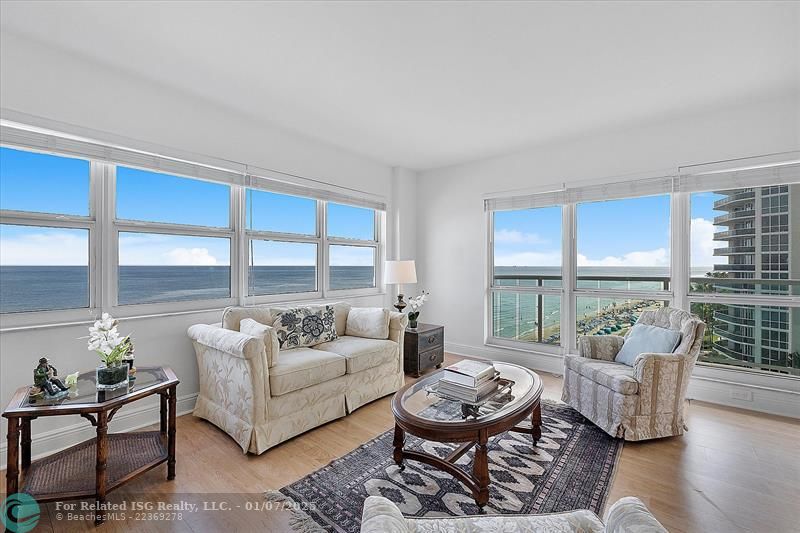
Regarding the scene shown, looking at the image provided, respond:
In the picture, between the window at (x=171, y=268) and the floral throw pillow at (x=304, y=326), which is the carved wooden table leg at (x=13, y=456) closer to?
the window at (x=171, y=268)

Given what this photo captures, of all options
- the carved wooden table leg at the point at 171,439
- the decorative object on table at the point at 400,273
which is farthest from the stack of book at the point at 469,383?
the decorative object on table at the point at 400,273

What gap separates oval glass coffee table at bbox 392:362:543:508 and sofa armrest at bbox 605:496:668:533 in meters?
0.88

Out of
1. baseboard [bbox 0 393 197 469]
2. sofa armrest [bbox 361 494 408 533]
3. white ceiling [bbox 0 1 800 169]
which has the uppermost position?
white ceiling [bbox 0 1 800 169]

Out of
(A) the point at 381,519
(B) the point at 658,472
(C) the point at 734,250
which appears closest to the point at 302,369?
(A) the point at 381,519

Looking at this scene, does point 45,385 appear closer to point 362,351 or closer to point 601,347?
point 362,351

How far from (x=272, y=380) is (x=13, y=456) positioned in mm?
1202

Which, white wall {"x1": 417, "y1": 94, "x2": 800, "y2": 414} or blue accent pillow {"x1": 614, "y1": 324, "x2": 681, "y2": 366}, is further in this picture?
white wall {"x1": 417, "y1": 94, "x2": 800, "y2": 414}

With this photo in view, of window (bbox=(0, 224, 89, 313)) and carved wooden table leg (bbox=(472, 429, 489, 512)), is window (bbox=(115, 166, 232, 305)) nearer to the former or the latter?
window (bbox=(0, 224, 89, 313))

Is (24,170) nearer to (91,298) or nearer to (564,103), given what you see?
(91,298)

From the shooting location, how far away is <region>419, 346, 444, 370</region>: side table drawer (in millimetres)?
3996

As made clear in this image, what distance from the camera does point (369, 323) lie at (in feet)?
11.6

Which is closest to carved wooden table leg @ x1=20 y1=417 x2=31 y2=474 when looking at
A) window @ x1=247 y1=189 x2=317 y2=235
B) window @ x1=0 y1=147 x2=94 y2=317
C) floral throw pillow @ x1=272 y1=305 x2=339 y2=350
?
window @ x1=0 y1=147 x2=94 y2=317

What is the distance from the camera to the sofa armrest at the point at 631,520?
86cm

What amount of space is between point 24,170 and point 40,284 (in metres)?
0.74
